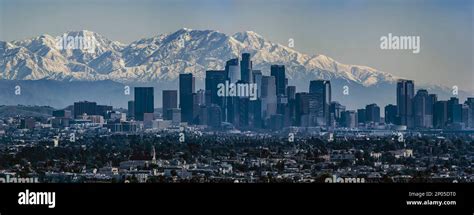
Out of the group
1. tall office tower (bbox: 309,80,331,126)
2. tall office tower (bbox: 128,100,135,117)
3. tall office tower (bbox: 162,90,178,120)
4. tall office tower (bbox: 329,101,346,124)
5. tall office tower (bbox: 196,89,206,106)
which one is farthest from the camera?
tall office tower (bbox: 309,80,331,126)

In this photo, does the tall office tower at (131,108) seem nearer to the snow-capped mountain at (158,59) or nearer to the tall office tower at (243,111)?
the snow-capped mountain at (158,59)

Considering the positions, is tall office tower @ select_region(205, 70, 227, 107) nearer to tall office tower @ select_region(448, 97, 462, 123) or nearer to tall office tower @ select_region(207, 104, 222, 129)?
tall office tower @ select_region(207, 104, 222, 129)

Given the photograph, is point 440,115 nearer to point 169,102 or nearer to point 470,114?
point 470,114

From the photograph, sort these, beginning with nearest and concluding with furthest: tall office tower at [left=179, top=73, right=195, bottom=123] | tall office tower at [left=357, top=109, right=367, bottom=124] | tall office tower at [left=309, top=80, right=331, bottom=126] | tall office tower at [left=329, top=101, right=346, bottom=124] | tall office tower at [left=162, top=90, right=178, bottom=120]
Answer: tall office tower at [left=179, top=73, right=195, bottom=123]
tall office tower at [left=357, top=109, right=367, bottom=124]
tall office tower at [left=162, top=90, right=178, bottom=120]
tall office tower at [left=329, top=101, right=346, bottom=124]
tall office tower at [left=309, top=80, right=331, bottom=126]

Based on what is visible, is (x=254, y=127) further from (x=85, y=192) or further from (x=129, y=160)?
(x=85, y=192)

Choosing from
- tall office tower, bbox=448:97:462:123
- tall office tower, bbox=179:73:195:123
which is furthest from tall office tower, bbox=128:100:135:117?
tall office tower, bbox=448:97:462:123

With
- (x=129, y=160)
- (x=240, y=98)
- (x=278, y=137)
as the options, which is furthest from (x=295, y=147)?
(x=129, y=160)
